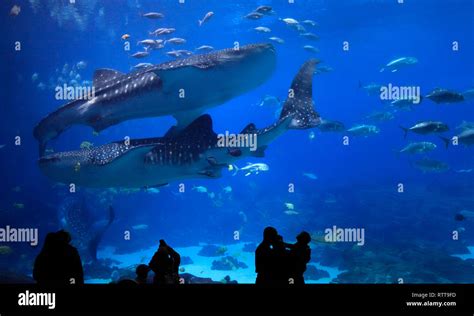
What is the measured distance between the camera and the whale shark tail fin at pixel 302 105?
23.7 feet

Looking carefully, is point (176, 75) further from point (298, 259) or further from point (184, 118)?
point (298, 259)

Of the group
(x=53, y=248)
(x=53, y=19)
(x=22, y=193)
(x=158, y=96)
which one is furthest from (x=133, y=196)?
(x=53, y=248)

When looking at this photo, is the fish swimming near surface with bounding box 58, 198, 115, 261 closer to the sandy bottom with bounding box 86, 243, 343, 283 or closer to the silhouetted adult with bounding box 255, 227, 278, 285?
the sandy bottom with bounding box 86, 243, 343, 283

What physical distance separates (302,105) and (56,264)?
5.02 metres

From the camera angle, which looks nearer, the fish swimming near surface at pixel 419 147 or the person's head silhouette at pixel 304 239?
the person's head silhouette at pixel 304 239

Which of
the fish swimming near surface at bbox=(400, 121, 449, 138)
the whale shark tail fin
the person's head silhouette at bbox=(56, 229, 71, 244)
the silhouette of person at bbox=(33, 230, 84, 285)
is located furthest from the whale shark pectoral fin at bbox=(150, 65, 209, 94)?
the fish swimming near surface at bbox=(400, 121, 449, 138)

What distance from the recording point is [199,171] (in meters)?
7.29

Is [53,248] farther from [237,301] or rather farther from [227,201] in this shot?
[227,201]

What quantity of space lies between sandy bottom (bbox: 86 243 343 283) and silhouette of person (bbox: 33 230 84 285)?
31.4ft

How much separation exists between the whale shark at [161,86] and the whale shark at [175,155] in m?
0.66

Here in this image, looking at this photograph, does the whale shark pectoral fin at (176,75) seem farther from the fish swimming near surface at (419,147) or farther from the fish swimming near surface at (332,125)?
the fish swimming near surface at (419,147)

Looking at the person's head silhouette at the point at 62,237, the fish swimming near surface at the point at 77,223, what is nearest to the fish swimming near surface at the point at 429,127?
the person's head silhouette at the point at 62,237

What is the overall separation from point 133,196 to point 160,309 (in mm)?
24667
